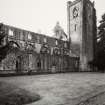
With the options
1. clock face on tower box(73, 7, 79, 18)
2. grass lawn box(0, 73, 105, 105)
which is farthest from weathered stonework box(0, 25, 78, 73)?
grass lawn box(0, 73, 105, 105)

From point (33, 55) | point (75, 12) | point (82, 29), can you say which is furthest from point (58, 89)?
point (75, 12)

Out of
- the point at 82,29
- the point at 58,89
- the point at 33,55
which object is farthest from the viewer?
the point at 82,29

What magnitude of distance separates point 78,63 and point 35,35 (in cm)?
1436

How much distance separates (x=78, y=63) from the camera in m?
36.2

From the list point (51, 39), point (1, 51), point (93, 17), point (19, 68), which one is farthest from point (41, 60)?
point (93, 17)

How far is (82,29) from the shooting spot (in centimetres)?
3659

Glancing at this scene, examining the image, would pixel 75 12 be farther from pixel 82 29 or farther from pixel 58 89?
pixel 58 89

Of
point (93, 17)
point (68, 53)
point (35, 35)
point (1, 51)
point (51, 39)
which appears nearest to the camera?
point (1, 51)

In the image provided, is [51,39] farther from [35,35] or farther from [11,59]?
[11,59]

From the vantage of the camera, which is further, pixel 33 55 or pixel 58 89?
pixel 33 55

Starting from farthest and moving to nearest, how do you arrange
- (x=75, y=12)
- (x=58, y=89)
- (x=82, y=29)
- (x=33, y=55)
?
1. (x=75, y=12)
2. (x=82, y=29)
3. (x=33, y=55)
4. (x=58, y=89)

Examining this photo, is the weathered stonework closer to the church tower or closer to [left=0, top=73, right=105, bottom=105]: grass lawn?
the church tower

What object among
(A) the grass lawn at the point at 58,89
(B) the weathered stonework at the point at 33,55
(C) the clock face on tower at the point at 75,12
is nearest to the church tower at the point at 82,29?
(C) the clock face on tower at the point at 75,12

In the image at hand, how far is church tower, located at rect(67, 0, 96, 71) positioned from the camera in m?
36.3
